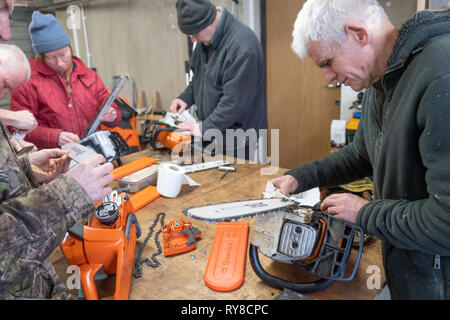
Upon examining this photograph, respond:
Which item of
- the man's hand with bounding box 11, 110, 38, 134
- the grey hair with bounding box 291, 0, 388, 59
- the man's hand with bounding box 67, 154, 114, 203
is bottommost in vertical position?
the man's hand with bounding box 67, 154, 114, 203

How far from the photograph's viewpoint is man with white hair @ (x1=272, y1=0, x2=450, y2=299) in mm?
878

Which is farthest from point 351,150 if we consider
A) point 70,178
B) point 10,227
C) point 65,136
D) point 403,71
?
point 65,136

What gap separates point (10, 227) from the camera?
31.0 inches

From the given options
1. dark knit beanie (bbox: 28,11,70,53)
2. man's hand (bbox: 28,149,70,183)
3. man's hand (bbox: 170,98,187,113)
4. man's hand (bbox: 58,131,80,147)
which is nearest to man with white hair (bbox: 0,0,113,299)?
man's hand (bbox: 28,149,70,183)

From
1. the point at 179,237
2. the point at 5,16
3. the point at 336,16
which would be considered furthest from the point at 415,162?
the point at 5,16

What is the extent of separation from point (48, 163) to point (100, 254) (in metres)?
0.64

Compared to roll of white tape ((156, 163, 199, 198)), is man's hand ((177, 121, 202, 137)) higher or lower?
higher

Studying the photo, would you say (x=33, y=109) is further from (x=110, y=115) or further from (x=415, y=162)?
(x=415, y=162)

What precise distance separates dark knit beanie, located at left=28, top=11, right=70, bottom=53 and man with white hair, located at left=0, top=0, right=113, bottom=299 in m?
1.28

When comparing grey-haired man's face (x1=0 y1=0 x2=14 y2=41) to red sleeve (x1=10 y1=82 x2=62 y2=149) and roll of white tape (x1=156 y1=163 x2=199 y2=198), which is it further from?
Result: red sleeve (x1=10 y1=82 x2=62 y2=149)

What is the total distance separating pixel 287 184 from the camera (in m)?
1.56

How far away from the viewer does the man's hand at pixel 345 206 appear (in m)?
1.11
